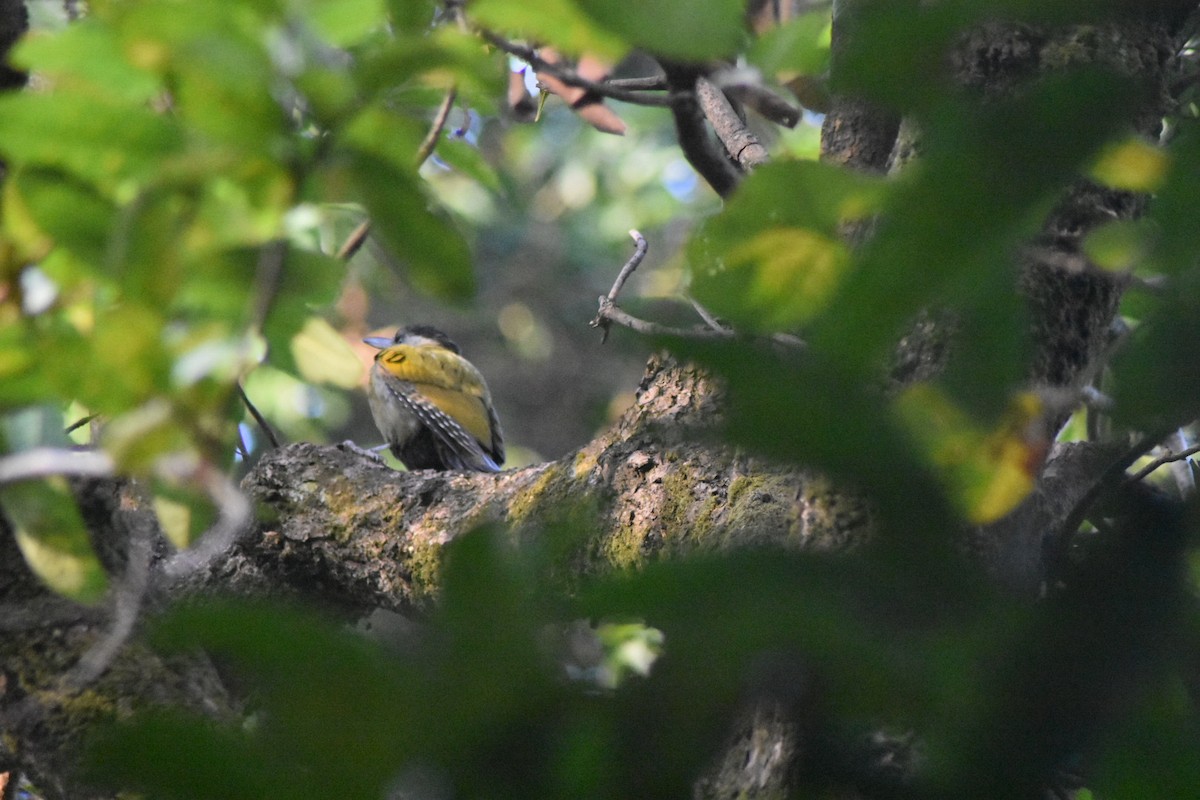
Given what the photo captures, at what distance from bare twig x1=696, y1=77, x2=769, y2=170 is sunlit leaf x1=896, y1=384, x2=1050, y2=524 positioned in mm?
1258

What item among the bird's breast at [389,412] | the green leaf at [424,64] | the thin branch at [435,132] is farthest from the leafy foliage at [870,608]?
the bird's breast at [389,412]

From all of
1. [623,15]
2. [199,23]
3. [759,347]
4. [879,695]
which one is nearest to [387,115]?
[199,23]

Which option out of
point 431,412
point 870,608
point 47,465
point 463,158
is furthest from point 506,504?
point 431,412

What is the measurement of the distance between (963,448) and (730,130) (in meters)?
1.43

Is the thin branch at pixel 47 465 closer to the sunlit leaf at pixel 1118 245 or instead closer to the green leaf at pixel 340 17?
the green leaf at pixel 340 17

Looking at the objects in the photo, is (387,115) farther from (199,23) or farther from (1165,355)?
(1165,355)

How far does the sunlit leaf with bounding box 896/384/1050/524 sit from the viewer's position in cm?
47

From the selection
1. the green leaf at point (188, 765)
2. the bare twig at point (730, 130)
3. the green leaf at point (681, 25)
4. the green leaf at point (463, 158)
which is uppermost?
the green leaf at point (681, 25)

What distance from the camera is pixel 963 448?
0.48m

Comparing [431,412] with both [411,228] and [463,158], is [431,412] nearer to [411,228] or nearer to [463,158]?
[463,158]

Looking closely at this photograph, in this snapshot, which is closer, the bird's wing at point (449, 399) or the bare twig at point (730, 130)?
the bare twig at point (730, 130)

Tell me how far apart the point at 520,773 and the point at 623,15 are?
15.1 inches

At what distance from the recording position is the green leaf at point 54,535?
3.13 feet

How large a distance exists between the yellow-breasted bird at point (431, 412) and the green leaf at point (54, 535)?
375 centimetres
